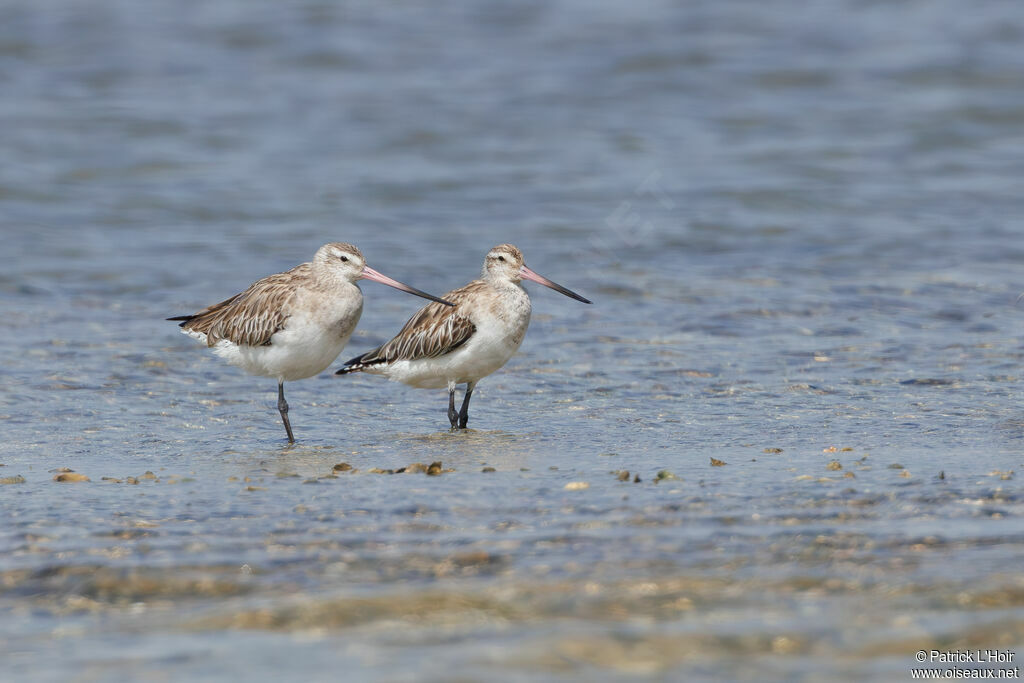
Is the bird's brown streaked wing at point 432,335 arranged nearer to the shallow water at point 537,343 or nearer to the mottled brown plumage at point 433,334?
the mottled brown plumage at point 433,334

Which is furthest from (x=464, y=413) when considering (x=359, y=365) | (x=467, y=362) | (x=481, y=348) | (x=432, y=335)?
(x=359, y=365)

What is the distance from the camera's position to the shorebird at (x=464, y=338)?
337 inches

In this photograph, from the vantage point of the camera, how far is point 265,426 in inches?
343

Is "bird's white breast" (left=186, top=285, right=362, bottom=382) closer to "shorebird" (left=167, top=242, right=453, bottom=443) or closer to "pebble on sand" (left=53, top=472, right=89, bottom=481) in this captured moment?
"shorebird" (left=167, top=242, right=453, bottom=443)

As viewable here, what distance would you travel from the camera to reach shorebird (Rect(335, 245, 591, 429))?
8.57m

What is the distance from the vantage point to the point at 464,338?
8562 mm

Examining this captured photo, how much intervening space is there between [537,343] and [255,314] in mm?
3077

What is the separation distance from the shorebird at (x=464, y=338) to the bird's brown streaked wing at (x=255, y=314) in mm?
795

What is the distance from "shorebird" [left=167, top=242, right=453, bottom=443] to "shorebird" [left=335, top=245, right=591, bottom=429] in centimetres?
20

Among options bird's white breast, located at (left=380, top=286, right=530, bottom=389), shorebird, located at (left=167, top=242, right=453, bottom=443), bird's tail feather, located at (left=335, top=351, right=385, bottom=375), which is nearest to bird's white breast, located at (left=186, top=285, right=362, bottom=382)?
shorebird, located at (left=167, top=242, right=453, bottom=443)

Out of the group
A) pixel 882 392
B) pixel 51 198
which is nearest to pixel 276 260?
pixel 51 198

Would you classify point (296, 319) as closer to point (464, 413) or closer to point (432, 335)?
point (432, 335)

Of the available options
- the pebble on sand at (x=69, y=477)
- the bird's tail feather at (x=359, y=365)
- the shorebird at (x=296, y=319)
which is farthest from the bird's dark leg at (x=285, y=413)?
the pebble on sand at (x=69, y=477)

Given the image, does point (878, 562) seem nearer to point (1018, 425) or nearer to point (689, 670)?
point (689, 670)
